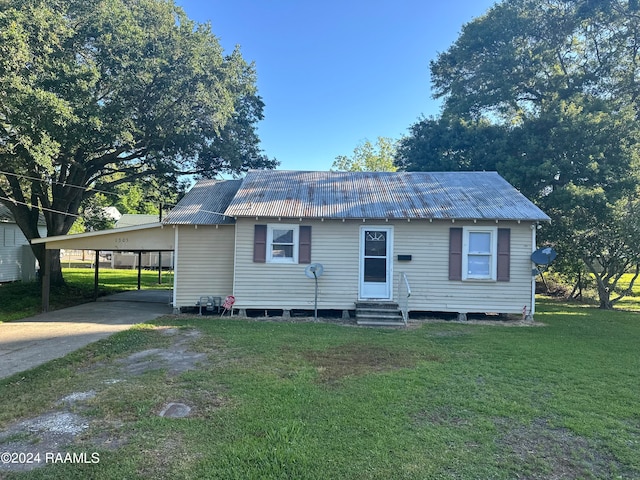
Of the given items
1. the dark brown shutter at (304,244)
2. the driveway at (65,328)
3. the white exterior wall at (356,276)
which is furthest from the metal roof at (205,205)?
the driveway at (65,328)

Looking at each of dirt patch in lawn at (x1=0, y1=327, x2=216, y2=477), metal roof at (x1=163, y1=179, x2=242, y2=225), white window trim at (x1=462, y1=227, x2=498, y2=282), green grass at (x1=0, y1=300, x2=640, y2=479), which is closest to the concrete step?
white window trim at (x1=462, y1=227, x2=498, y2=282)

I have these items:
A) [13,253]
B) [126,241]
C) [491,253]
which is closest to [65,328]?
[126,241]

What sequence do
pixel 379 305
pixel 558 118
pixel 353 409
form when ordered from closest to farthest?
pixel 353 409 → pixel 379 305 → pixel 558 118

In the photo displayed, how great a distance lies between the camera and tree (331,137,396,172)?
36.3 metres

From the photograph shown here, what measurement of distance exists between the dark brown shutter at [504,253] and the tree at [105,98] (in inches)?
371

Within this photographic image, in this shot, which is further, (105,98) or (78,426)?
(105,98)

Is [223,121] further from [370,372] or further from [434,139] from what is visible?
[370,372]

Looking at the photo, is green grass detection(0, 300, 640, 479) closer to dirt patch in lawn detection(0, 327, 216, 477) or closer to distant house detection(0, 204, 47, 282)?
dirt patch in lawn detection(0, 327, 216, 477)

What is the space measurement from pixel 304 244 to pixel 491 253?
4879mm

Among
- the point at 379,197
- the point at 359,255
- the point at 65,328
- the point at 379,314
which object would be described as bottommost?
the point at 65,328

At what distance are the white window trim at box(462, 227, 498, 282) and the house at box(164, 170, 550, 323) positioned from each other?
24 mm

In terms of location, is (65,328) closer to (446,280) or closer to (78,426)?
(78,426)

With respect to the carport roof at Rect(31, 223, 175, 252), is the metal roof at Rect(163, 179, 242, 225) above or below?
above

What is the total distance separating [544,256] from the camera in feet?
31.3
